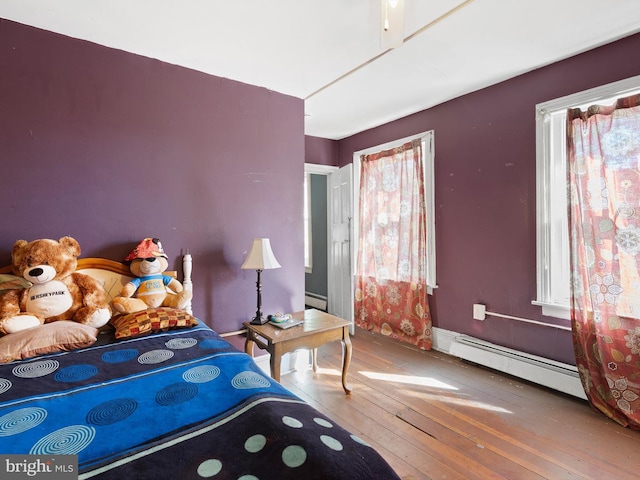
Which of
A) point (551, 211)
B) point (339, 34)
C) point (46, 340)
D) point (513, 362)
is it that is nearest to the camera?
point (46, 340)

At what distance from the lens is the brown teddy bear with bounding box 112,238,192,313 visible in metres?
2.07

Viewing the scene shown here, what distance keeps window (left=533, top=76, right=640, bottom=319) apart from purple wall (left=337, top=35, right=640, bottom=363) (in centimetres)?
6

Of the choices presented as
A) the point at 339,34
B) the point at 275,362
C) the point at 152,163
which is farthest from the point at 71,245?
the point at 339,34

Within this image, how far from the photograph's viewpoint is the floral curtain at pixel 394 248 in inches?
134

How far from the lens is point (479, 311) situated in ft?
9.73

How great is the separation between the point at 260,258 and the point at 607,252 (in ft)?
7.54

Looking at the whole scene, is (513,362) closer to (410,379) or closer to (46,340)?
(410,379)

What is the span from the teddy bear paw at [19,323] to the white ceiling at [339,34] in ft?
5.34

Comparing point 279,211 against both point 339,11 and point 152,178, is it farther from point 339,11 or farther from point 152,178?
point 339,11

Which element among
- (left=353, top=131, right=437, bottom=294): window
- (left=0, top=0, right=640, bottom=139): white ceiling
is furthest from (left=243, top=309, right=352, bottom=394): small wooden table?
(left=0, top=0, right=640, bottom=139): white ceiling

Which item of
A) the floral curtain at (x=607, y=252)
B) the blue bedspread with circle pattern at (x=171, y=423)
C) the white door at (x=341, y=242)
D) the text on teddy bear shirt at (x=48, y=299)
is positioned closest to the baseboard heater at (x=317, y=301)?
the white door at (x=341, y=242)

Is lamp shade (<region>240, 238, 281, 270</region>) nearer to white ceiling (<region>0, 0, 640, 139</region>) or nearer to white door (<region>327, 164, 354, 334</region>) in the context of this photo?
white ceiling (<region>0, 0, 640, 139</region>)

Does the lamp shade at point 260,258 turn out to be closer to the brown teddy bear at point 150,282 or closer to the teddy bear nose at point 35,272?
the brown teddy bear at point 150,282

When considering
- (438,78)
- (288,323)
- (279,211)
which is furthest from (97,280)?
(438,78)
